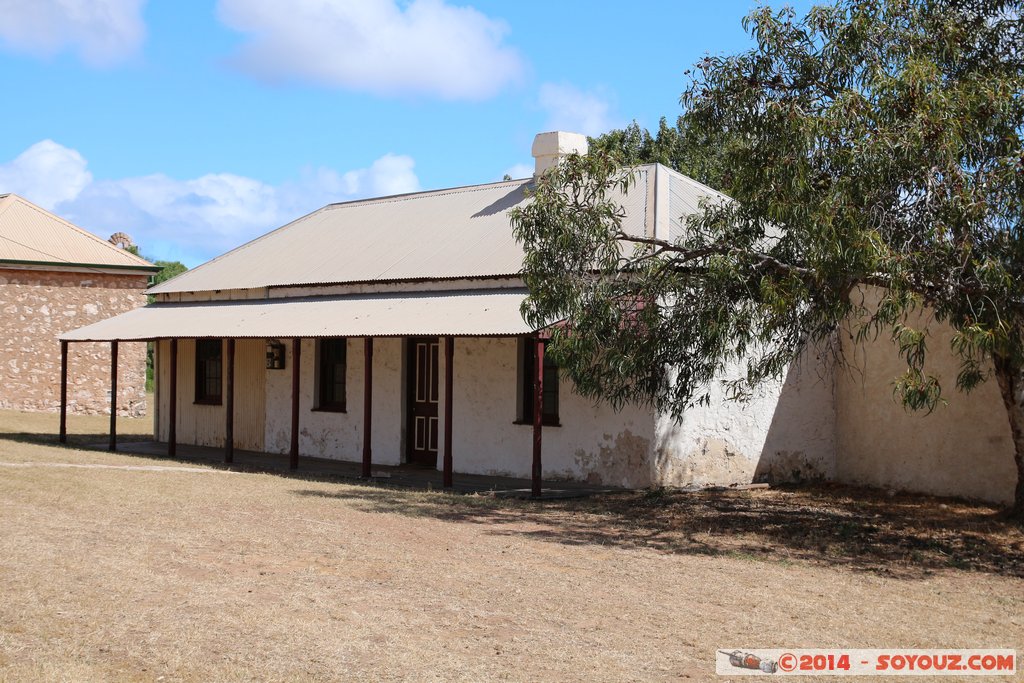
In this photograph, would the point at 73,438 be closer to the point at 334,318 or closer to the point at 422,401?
the point at 334,318

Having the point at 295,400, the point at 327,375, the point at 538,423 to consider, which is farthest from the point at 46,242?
the point at 538,423

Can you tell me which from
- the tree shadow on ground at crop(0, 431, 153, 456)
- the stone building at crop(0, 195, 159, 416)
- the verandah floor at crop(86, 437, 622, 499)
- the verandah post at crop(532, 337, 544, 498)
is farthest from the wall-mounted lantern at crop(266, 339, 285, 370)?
the stone building at crop(0, 195, 159, 416)

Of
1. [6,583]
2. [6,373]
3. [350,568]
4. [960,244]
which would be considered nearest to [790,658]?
[350,568]

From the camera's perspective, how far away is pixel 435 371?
54.7 ft

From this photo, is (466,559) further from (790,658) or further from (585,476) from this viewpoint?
(585,476)

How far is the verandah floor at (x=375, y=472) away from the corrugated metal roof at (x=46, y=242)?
717 cm

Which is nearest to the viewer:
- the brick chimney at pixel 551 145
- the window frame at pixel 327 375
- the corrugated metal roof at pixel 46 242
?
the brick chimney at pixel 551 145

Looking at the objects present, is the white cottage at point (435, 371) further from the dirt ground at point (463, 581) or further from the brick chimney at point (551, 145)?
the dirt ground at point (463, 581)

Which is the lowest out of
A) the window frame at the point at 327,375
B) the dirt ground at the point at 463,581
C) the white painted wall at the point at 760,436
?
the dirt ground at the point at 463,581

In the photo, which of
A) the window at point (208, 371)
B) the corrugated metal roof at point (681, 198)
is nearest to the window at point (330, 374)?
the window at point (208, 371)

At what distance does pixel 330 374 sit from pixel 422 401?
234cm

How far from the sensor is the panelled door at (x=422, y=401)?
16672 millimetres

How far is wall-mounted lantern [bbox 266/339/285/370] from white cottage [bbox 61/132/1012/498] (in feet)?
0.08

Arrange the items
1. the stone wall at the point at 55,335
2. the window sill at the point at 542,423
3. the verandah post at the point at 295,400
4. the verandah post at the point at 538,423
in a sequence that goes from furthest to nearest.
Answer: the stone wall at the point at 55,335, the verandah post at the point at 295,400, the window sill at the point at 542,423, the verandah post at the point at 538,423
